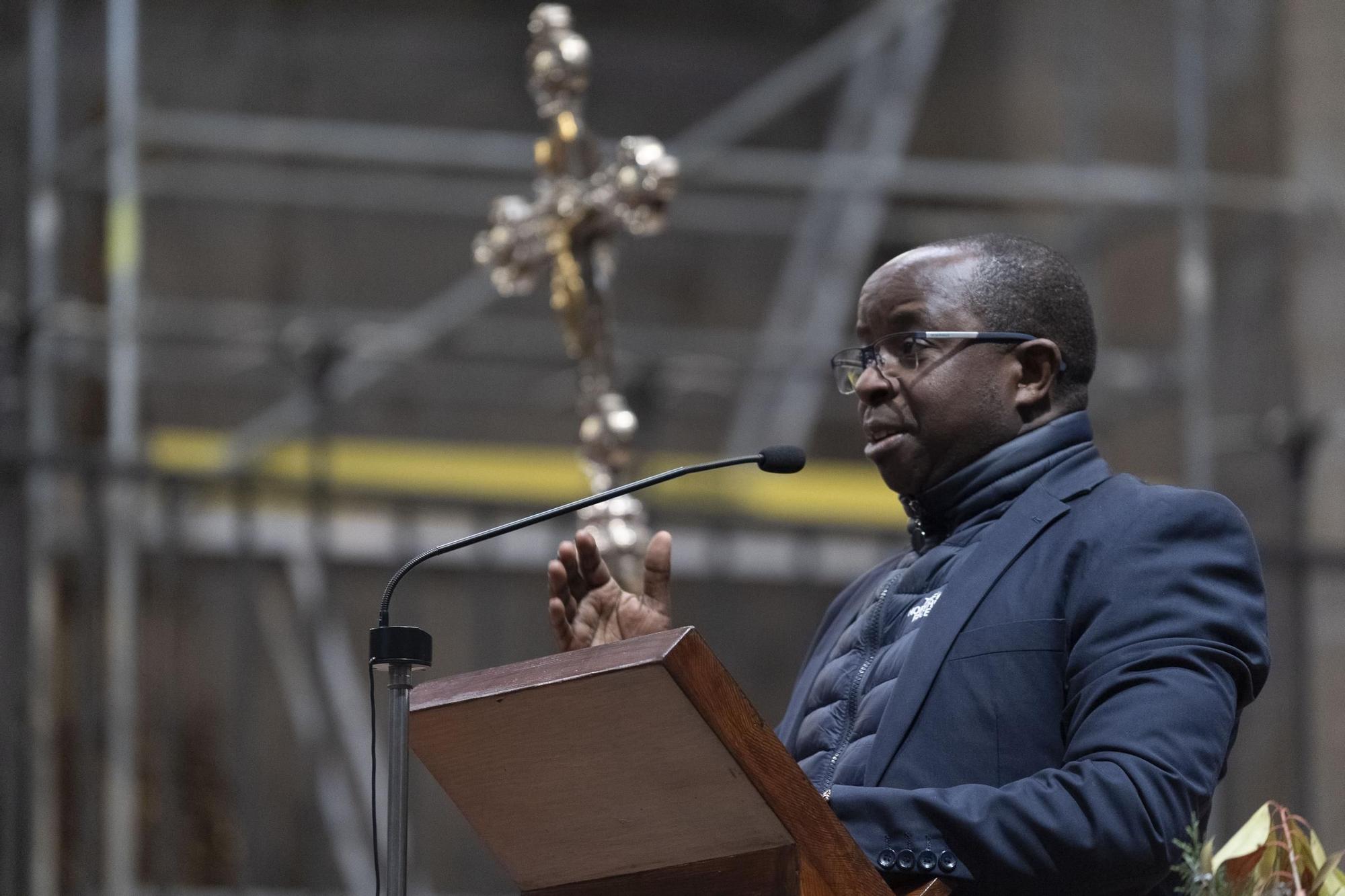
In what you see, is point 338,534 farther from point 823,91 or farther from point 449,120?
point 823,91

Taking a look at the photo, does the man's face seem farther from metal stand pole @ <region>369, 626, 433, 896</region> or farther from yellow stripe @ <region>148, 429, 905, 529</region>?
yellow stripe @ <region>148, 429, 905, 529</region>

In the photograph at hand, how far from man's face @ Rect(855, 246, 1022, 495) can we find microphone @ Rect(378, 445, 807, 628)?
13 centimetres

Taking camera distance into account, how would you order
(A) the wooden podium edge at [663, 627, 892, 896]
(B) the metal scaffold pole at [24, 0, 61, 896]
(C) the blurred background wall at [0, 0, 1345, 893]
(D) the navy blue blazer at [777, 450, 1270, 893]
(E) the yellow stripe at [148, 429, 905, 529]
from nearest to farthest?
1. (A) the wooden podium edge at [663, 627, 892, 896]
2. (D) the navy blue blazer at [777, 450, 1270, 893]
3. (B) the metal scaffold pole at [24, 0, 61, 896]
4. (C) the blurred background wall at [0, 0, 1345, 893]
5. (E) the yellow stripe at [148, 429, 905, 529]

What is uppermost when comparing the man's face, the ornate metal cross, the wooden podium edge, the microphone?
the ornate metal cross

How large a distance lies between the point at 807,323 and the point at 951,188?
689mm

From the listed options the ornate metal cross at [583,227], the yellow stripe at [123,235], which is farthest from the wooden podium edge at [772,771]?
the yellow stripe at [123,235]

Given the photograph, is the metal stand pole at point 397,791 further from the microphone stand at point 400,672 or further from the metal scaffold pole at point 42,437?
the metal scaffold pole at point 42,437

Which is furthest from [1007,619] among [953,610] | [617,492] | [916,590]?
[617,492]

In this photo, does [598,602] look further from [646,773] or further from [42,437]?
[42,437]

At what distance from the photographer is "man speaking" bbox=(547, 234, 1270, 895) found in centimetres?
233

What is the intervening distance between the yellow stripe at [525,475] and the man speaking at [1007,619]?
13.6ft

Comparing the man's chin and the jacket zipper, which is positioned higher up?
the man's chin

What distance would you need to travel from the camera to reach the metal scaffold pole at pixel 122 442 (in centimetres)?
600

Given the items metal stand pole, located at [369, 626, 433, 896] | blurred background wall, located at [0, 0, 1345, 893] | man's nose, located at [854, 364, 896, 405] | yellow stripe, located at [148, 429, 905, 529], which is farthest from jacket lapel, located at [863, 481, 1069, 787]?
yellow stripe, located at [148, 429, 905, 529]
